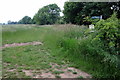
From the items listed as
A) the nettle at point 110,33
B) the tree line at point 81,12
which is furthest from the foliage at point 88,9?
the nettle at point 110,33

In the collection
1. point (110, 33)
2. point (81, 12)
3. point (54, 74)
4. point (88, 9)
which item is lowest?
point (54, 74)

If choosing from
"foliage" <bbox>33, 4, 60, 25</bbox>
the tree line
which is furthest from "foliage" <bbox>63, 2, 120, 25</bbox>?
"foliage" <bbox>33, 4, 60, 25</bbox>

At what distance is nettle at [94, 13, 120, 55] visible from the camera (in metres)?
1.67

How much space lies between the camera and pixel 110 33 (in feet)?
5.49

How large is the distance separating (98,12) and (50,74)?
9401 mm

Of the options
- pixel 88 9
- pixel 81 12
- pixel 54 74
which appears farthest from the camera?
pixel 81 12

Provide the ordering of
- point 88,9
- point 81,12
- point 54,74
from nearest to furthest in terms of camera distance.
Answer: point 54,74, point 88,9, point 81,12

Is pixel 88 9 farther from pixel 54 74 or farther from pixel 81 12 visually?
pixel 54 74

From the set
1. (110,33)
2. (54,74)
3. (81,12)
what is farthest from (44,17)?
(110,33)

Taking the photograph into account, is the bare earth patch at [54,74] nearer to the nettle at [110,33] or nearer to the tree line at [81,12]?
→ the nettle at [110,33]

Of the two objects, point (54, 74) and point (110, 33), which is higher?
point (110, 33)

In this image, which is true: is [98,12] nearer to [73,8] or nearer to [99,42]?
[73,8]

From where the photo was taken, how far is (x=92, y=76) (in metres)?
2.03

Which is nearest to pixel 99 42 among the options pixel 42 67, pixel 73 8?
pixel 42 67
